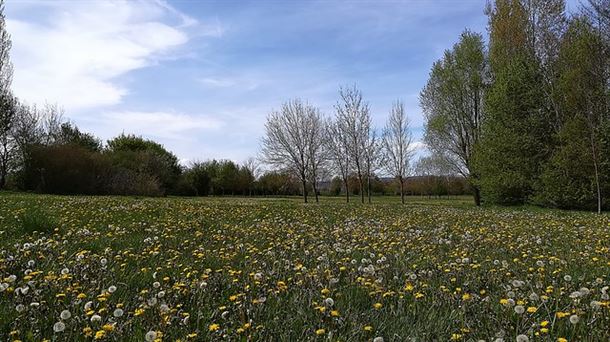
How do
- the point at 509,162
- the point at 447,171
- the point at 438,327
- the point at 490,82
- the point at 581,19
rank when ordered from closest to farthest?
the point at 438,327, the point at 581,19, the point at 509,162, the point at 490,82, the point at 447,171

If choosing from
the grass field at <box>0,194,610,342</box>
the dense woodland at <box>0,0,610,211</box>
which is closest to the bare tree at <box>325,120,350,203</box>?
the dense woodland at <box>0,0,610,211</box>

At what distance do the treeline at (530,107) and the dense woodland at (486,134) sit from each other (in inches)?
2.6

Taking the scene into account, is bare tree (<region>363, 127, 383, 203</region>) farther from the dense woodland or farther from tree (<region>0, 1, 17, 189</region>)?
Answer: tree (<region>0, 1, 17, 189</region>)

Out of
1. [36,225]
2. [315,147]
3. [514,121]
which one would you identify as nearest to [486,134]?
[514,121]

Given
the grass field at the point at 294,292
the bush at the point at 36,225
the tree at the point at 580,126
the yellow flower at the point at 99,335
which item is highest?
the tree at the point at 580,126

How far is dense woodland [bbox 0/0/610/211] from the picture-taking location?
843 inches

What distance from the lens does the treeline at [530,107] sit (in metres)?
20.8

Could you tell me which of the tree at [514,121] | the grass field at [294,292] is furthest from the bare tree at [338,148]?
the grass field at [294,292]

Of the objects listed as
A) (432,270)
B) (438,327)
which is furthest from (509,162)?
(438,327)

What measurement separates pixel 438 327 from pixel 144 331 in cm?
200

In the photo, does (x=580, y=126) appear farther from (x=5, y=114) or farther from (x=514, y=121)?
(x=5, y=114)

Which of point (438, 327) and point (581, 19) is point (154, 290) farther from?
point (581, 19)

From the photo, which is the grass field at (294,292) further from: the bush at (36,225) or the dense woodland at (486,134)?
the dense woodland at (486,134)

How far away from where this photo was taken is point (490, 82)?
31.6 meters
